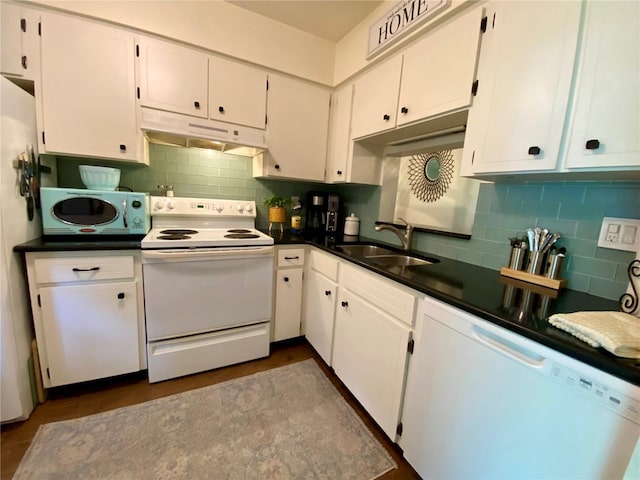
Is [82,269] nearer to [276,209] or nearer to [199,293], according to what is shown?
[199,293]

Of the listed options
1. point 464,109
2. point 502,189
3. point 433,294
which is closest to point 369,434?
point 433,294

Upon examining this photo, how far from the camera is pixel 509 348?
83 cm

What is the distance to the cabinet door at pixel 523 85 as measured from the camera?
96 cm

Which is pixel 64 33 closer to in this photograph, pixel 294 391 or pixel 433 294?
pixel 433 294

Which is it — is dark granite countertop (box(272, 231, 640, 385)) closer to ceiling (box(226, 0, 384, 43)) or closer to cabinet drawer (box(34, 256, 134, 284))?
cabinet drawer (box(34, 256, 134, 284))

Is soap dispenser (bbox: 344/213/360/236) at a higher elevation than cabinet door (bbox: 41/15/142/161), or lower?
lower

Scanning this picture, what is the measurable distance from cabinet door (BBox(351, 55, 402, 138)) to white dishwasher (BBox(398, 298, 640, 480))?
129 cm

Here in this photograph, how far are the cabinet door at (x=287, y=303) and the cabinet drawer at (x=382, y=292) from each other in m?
0.56

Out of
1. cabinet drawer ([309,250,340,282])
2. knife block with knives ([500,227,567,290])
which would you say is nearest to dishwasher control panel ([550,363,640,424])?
knife block with knives ([500,227,567,290])

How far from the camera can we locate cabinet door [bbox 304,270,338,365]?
180 centimetres

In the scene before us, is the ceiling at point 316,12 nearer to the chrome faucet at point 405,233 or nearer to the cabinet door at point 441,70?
the cabinet door at point 441,70

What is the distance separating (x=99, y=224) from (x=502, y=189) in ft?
7.74

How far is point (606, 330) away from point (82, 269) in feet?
7.29

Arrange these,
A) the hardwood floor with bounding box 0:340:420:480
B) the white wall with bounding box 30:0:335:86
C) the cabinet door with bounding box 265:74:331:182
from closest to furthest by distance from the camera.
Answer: the hardwood floor with bounding box 0:340:420:480, the white wall with bounding box 30:0:335:86, the cabinet door with bounding box 265:74:331:182
